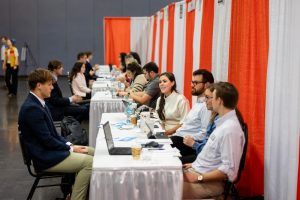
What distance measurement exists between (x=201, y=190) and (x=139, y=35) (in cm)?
1022

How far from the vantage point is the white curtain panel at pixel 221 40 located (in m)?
3.44

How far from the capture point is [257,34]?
296 cm

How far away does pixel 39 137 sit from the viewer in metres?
2.90

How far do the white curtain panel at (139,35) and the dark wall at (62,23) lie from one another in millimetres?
2478

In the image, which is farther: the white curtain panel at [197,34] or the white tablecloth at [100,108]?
the white tablecloth at [100,108]

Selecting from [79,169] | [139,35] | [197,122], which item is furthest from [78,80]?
[139,35]

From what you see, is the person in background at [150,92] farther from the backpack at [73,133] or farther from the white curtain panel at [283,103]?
the white curtain panel at [283,103]

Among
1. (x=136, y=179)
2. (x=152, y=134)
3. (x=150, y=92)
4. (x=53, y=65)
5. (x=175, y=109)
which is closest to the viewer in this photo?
(x=136, y=179)

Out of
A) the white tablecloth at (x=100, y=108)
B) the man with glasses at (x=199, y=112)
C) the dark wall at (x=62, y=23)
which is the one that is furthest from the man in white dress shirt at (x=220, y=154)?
the dark wall at (x=62, y=23)

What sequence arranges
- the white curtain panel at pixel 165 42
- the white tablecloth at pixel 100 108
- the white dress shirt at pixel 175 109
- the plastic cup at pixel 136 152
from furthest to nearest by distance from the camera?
the white curtain panel at pixel 165 42
the white tablecloth at pixel 100 108
the white dress shirt at pixel 175 109
the plastic cup at pixel 136 152

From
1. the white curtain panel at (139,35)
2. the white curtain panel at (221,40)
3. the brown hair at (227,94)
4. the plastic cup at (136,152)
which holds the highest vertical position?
the white curtain panel at (139,35)

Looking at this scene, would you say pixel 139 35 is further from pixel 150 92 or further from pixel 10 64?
pixel 150 92

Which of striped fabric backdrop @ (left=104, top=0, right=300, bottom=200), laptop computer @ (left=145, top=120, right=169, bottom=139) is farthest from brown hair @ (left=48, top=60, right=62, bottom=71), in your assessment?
laptop computer @ (left=145, top=120, right=169, bottom=139)

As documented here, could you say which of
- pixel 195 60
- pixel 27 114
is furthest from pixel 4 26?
pixel 27 114
